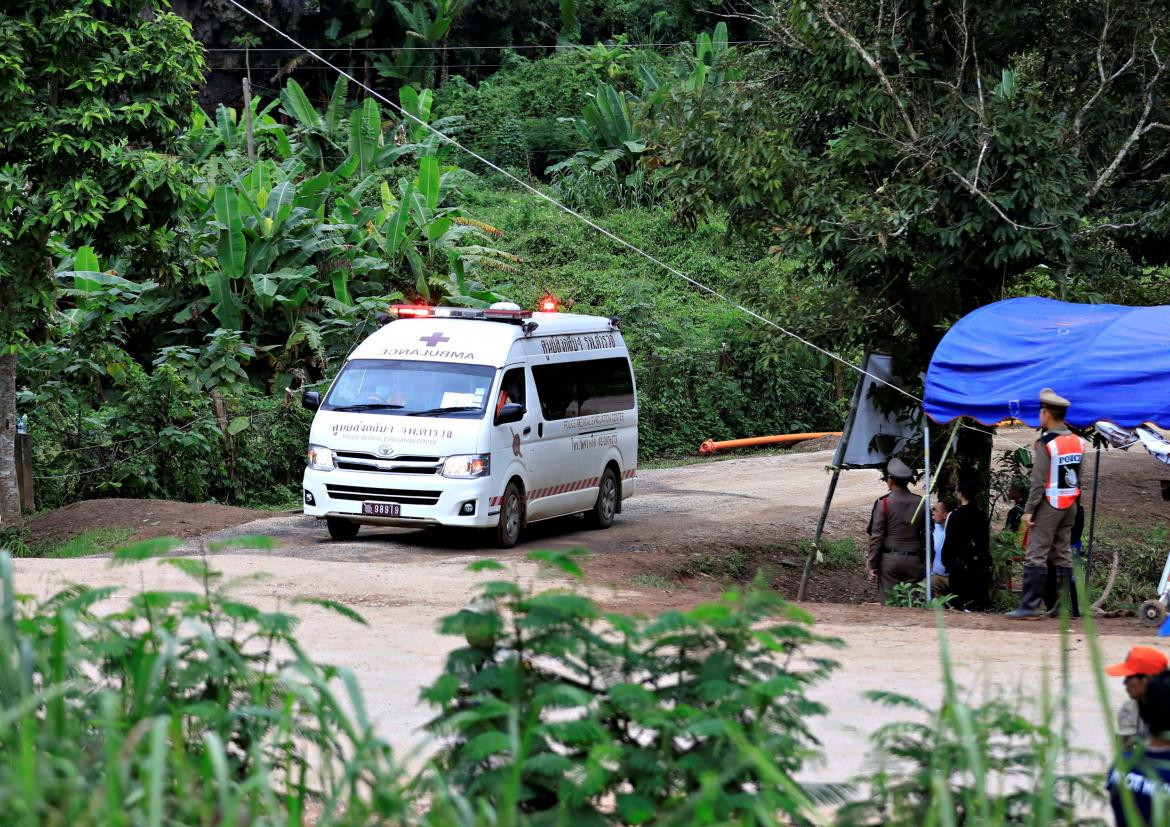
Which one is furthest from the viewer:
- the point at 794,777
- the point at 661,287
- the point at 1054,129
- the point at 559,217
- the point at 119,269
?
the point at 559,217

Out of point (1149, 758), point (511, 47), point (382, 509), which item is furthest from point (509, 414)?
point (511, 47)

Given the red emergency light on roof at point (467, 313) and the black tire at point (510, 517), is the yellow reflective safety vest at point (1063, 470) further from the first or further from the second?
the red emergency light on roof at point (467, 313)

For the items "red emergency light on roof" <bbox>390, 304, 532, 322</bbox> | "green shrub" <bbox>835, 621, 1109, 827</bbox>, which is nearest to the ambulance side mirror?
"red emergency light on roof" <bbox>390, 304, 532, 322</bbox>

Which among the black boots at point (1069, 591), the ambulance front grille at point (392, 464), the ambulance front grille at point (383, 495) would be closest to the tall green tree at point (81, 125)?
the ambulance front grille at point (392, 464)

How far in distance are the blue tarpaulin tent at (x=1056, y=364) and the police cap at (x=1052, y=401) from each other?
5.7 inches

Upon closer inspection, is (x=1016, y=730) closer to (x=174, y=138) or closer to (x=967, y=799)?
(x=967, y=799)

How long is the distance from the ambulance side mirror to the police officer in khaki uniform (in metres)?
3.86

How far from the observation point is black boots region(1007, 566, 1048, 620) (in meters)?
11.1

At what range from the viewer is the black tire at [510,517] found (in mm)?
14258

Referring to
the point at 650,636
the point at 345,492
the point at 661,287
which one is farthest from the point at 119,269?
the point at 650,636

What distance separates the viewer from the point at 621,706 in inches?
176

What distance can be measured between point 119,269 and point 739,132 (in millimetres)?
12808

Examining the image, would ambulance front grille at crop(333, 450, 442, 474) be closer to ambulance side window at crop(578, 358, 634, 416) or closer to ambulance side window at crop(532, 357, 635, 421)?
ambulance side window at crop(532, 357, 635, 421)

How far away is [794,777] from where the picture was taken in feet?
15.6
